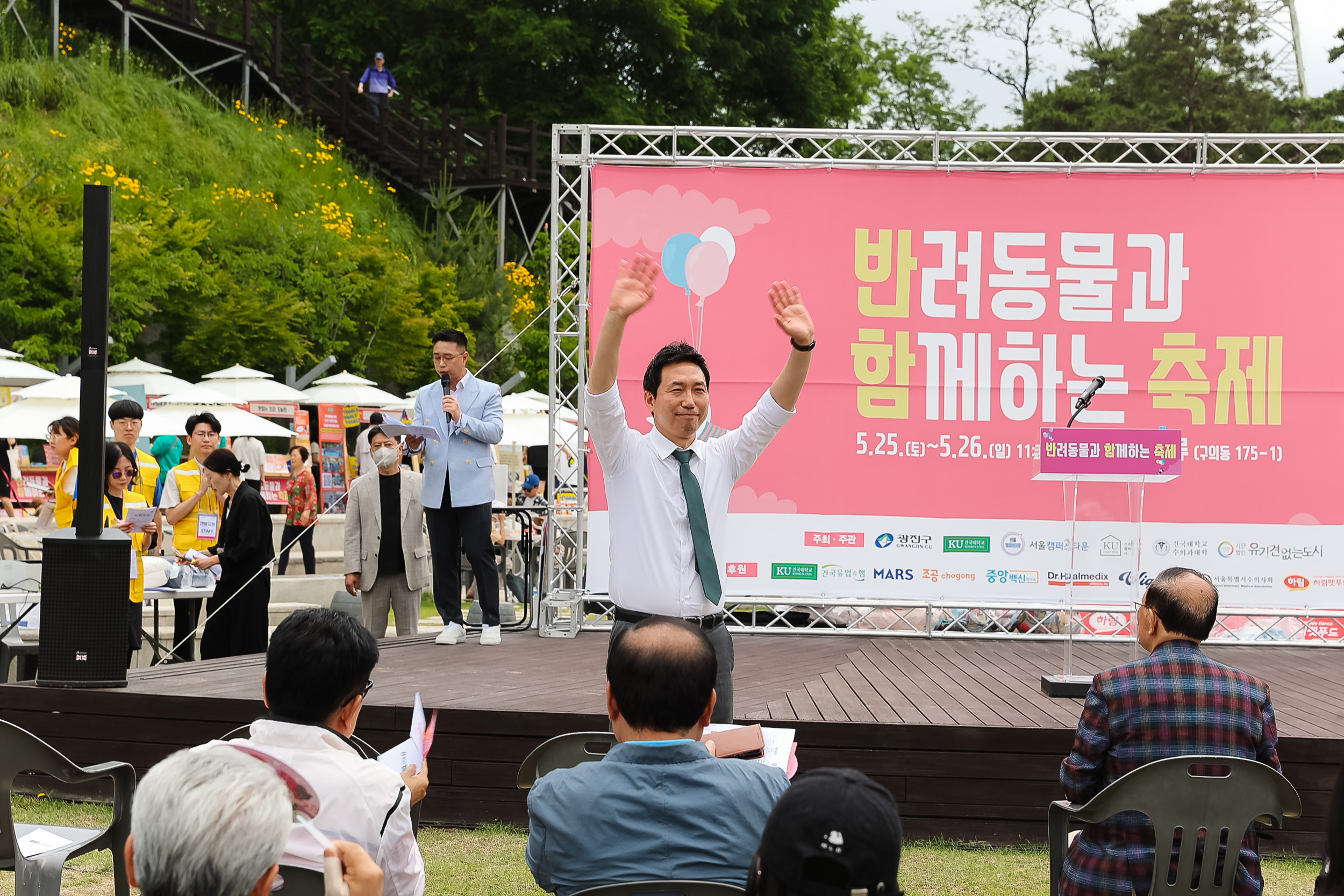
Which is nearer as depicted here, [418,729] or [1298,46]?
[418,729]

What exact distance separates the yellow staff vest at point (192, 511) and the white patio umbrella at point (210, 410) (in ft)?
23.1

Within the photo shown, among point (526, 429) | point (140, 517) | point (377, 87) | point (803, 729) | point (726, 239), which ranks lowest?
point (803, 729)

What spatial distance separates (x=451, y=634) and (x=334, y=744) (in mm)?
4879

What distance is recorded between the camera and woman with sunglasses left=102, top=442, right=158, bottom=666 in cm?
646

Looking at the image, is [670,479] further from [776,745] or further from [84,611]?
[84,611]

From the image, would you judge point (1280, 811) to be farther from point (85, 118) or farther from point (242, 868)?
point (85, 118)

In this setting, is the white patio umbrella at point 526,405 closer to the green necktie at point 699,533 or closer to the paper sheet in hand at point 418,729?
the green necktie at point 699,533

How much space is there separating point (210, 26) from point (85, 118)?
6.24 m

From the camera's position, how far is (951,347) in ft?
24.6

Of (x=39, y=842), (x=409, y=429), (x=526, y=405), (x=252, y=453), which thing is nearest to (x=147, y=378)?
(x=252, y=453)

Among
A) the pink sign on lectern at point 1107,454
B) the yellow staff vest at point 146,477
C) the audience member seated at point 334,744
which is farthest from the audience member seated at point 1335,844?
the yellow staff vest at point 146,477

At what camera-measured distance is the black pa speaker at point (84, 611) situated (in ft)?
16.5

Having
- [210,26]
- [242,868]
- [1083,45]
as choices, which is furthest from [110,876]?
[1083,45]

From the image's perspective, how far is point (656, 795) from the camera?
2109 millimetres
